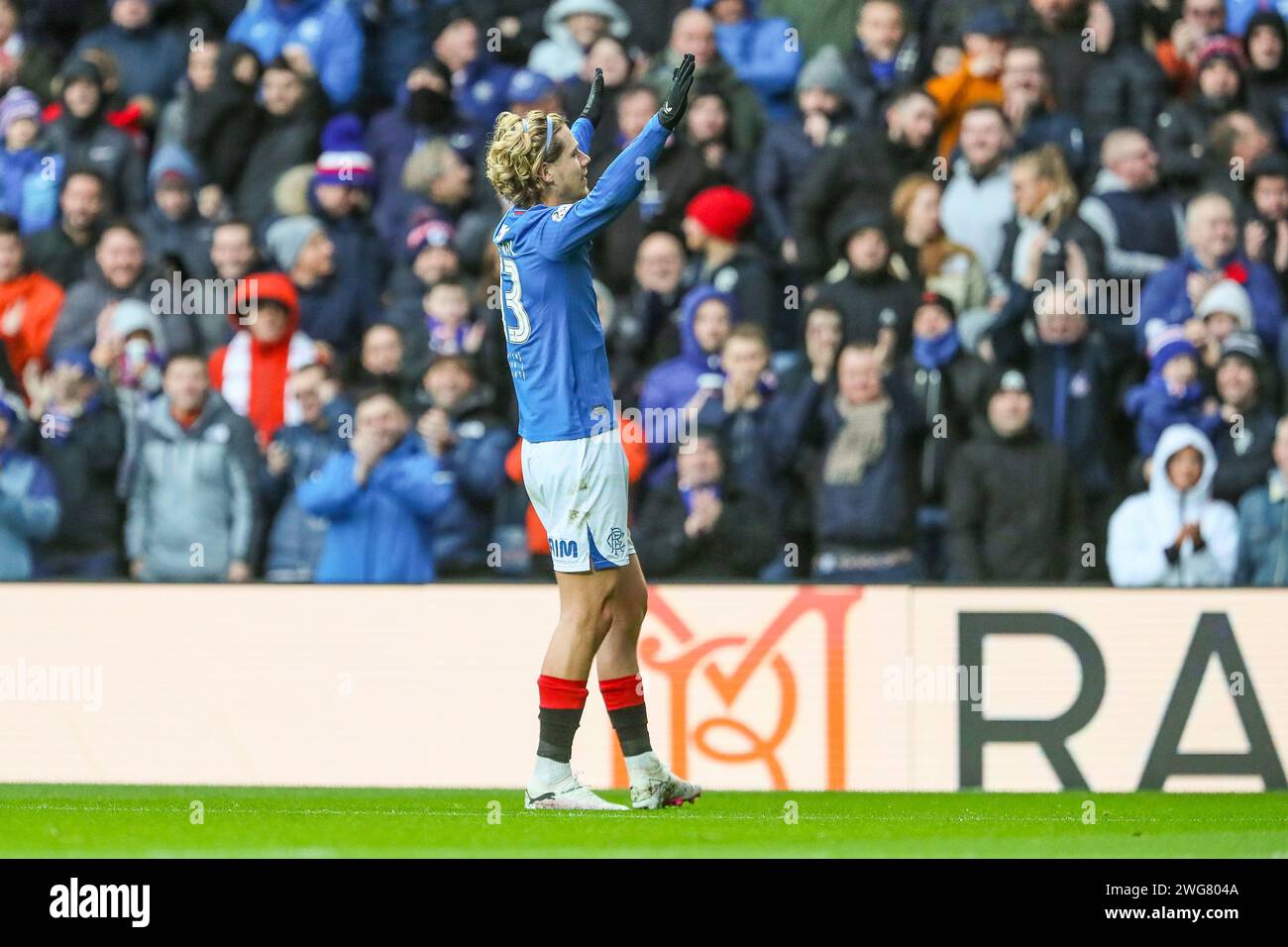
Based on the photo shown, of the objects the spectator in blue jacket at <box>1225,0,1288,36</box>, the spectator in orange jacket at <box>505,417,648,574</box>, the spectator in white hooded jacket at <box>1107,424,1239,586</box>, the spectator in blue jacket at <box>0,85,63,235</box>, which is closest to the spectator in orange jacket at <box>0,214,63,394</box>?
the spectator in blue jacket at <box>0,85,63,235</box>

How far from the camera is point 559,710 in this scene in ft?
23.3

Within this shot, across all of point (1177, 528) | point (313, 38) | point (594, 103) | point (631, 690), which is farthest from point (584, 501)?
point (313, 38)

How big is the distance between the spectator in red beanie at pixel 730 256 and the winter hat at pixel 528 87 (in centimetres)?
121

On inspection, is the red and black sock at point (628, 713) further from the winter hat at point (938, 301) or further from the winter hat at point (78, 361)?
the winter hat at point (78, 361)

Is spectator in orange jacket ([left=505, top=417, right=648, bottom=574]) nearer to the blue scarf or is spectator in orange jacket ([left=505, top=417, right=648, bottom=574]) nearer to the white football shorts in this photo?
the blue scarf

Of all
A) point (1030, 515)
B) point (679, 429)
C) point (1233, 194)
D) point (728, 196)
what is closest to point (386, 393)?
point (679, 429)

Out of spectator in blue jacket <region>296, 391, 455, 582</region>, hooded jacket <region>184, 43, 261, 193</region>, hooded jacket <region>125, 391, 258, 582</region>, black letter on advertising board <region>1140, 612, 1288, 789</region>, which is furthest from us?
hooded jacket <region>184, 43, 261, 193</region>

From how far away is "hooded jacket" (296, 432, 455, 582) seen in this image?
425 inches

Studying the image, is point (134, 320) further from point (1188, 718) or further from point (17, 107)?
point (1188, 718)

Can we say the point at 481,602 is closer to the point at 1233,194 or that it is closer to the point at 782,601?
the point at 782,601

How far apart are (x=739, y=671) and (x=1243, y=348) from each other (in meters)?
3.66

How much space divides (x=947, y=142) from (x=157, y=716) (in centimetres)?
564

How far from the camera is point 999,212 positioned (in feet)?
38.5

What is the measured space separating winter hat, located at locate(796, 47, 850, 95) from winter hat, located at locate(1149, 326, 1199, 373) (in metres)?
2.44
